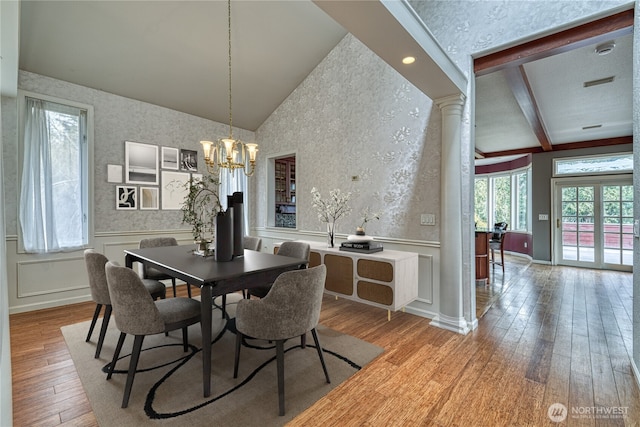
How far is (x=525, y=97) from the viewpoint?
4.06 metres

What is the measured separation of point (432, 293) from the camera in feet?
11.3

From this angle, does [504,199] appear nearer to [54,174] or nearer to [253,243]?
[253,243]

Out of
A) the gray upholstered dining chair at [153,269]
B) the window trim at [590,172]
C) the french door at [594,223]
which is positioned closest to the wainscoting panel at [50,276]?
the gray upholstered dining chair at [153,269]

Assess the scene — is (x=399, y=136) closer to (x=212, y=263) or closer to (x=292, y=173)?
(x=212, y=263)

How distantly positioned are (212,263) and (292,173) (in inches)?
168

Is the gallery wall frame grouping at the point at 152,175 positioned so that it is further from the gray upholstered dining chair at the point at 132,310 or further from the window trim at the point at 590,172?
the window trim at the point at 590,172

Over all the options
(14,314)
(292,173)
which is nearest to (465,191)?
(292,173)

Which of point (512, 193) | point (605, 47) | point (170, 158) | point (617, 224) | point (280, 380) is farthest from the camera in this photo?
point (512, 193)

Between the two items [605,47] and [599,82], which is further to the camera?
[599,82]

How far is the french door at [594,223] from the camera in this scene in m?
Answer: 5.90

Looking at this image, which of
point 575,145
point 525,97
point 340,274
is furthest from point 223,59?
point 575,145

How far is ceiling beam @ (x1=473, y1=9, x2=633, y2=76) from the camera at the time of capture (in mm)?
2395

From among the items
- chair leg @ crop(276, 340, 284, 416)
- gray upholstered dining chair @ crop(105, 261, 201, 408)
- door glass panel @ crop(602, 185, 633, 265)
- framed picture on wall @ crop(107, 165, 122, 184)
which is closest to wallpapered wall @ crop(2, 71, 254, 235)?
framed picture on wall @ crop(107, 165, 122, 184)

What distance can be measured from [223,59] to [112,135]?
190 cm
